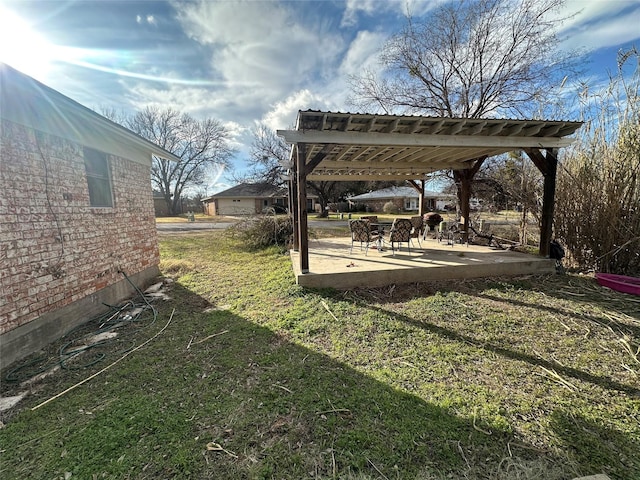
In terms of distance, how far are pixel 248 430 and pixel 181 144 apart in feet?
129

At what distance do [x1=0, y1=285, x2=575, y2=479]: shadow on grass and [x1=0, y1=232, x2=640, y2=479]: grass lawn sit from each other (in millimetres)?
11

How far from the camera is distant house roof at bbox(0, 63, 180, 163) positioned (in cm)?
316

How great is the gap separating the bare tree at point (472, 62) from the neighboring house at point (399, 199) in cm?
1919

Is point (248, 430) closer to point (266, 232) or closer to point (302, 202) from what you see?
point (302, 202)

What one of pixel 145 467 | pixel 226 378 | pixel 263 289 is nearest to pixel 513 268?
pixel 263 289

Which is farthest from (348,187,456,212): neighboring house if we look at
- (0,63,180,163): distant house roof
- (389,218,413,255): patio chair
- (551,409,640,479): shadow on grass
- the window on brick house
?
(551,409,640,479): shadow on grass

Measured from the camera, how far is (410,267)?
18.4ft

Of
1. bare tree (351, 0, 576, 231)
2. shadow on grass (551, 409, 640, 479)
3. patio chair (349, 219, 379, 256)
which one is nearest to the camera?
shadow on grass (551, 409, 640, 479)

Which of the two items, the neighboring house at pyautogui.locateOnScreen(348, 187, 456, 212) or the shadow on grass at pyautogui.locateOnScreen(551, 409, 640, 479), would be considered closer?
the shadow on grass at pyautogui.locateOnScreen(551, 409, 640, 479)

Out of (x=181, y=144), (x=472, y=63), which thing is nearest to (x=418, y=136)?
(x=472, y=63)

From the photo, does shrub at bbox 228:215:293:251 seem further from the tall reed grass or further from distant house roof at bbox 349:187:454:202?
distant house roof at bbox 349:187:454:202

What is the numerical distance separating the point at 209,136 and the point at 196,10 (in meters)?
31.2

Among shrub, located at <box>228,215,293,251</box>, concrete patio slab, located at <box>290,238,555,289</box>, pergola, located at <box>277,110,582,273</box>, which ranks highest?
pergola, located at <box>277,110,582,273</box>

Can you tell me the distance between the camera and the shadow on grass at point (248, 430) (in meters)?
1.88
